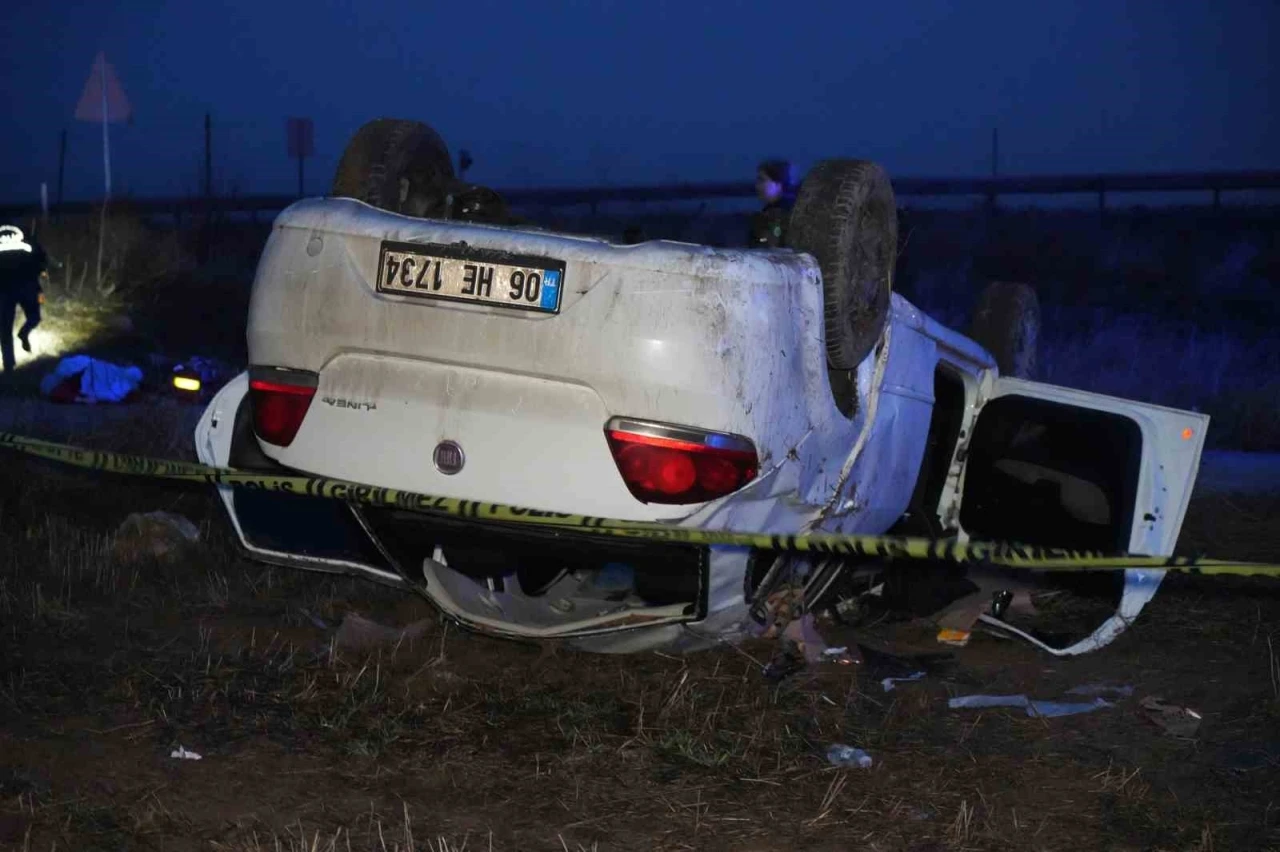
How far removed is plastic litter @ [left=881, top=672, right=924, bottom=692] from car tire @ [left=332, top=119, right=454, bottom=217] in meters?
2.19

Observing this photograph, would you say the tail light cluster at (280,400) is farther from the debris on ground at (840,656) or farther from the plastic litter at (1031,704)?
the plastic litter at (1031,704)

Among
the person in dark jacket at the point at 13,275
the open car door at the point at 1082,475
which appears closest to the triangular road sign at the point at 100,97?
the person in dark jacket at the point at 13,275

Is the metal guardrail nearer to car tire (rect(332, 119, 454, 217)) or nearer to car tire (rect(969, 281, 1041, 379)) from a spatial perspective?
car tire (rect(969, 281, 1041, 379))

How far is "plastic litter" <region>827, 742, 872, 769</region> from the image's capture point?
440 centimetres

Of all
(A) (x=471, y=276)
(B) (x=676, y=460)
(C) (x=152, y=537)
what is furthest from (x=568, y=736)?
(C) (x=152, y=537)

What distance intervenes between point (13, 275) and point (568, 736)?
35.4 feet

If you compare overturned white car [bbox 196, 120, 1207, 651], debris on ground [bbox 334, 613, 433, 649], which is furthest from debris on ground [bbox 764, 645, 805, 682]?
debris on ground [bbox 334, 613, 433, 649]

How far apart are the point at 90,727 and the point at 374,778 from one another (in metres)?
0.96

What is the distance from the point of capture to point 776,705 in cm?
493

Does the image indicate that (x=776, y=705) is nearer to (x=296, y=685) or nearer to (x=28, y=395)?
(x=296, y=685)

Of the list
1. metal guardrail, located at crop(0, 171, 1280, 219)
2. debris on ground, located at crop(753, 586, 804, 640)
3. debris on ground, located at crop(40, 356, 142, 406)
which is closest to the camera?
debris on ground, located at crop(753, 586, 804, 640)

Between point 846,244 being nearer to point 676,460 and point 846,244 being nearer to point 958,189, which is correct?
point 676,460

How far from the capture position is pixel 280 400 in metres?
4.63

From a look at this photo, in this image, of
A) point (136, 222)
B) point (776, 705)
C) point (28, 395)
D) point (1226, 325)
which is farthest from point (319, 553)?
point (1226, 325)
